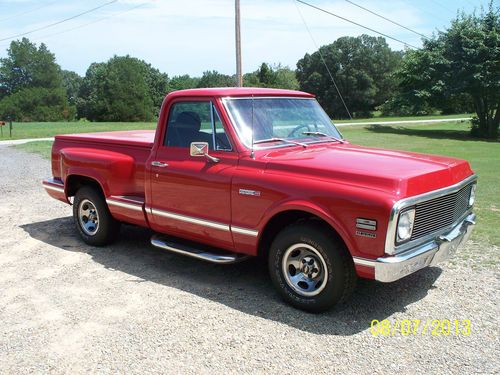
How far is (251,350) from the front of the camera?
12.1 ft

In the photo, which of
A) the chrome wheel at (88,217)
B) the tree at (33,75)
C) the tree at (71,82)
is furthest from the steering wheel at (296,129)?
the tree at (71,82)

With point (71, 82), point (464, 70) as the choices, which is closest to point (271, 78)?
point (464, 70)

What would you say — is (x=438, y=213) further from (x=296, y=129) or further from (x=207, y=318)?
(x=207, y=318)

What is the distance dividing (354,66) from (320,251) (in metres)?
72.3

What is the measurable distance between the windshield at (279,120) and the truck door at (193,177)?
196 millimetres

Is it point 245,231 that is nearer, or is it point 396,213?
point 396,213

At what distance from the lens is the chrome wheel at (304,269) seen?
13.8 feet

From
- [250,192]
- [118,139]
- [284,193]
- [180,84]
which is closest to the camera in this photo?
[284,193]

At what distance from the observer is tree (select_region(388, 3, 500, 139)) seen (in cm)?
2553

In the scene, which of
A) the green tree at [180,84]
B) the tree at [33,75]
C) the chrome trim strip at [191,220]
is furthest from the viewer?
the green tree at [180,84]

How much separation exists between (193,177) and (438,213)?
2267mm

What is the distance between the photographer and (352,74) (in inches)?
2803

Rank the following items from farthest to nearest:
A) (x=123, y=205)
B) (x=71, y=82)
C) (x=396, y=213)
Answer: (x=71, y=82), (x=123, y=205), (x=396, y=213)

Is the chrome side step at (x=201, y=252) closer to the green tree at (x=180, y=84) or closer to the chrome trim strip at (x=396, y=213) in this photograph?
the chrome trim strip at (x=396, y=213)
